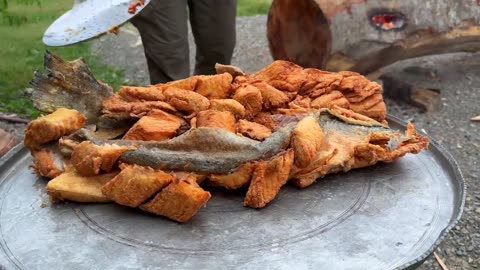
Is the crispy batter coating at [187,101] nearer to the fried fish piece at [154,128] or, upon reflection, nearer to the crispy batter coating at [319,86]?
the fried fish piece at [154,128]

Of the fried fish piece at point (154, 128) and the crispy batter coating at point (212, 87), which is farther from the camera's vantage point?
the crispy batter coating at point (212, 87)

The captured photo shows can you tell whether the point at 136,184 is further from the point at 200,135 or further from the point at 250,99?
the point at 250,99

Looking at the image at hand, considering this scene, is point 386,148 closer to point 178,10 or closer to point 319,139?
point 319,139

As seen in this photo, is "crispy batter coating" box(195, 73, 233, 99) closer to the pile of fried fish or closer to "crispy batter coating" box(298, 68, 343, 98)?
the pile of fried fish

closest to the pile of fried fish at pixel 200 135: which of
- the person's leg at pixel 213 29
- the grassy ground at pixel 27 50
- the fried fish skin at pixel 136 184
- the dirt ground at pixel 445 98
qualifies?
the fried fish skin at pixel 136 184

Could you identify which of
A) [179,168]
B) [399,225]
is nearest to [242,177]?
[179,168]

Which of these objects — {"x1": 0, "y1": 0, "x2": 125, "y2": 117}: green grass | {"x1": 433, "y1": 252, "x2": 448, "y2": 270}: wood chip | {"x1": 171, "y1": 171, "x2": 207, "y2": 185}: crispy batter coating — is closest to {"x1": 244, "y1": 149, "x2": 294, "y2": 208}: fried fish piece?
{"x1": 171, "y1": 171, "x2": 207, "y2": 185}: crispy batter coating
